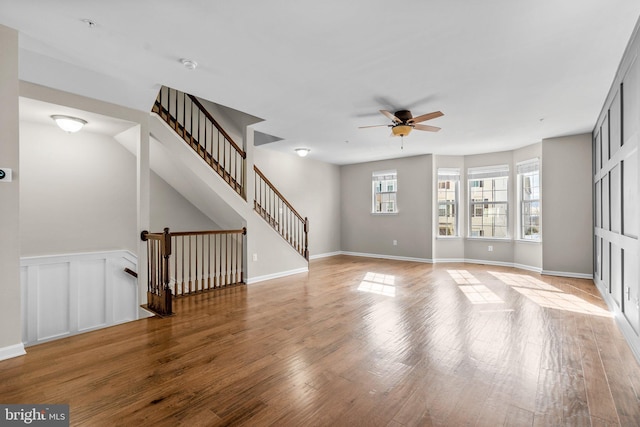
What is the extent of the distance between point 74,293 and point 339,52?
4656 mm

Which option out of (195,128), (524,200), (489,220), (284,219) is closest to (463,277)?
(489,220)

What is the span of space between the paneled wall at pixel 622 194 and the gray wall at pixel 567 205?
4.09ft

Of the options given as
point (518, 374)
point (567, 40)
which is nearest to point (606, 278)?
point (518, 374)

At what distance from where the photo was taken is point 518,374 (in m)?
2.27

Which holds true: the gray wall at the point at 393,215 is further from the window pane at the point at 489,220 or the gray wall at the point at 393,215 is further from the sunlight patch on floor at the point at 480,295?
the sunlight patch on floor at the point at 480,295

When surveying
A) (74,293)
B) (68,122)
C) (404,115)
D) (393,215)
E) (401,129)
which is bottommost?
(74,293)

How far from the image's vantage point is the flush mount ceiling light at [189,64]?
292cm

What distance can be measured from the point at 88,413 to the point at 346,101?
12.8 feet

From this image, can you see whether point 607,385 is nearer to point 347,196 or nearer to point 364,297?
point 364,297

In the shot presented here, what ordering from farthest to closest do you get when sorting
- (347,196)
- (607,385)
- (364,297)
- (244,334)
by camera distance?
1. (347,196)
2. (364,297)
3. (244,334)
4. (607,385)

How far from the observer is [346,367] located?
2.38 meters

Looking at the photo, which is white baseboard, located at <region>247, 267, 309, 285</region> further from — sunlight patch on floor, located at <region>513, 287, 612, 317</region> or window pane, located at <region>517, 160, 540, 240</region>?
window pane, located at <region>517, 160, 540, 240</region>

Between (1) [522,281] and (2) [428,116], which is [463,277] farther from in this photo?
(2) [428,116]

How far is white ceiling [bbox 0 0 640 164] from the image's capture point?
2209 millimetres
